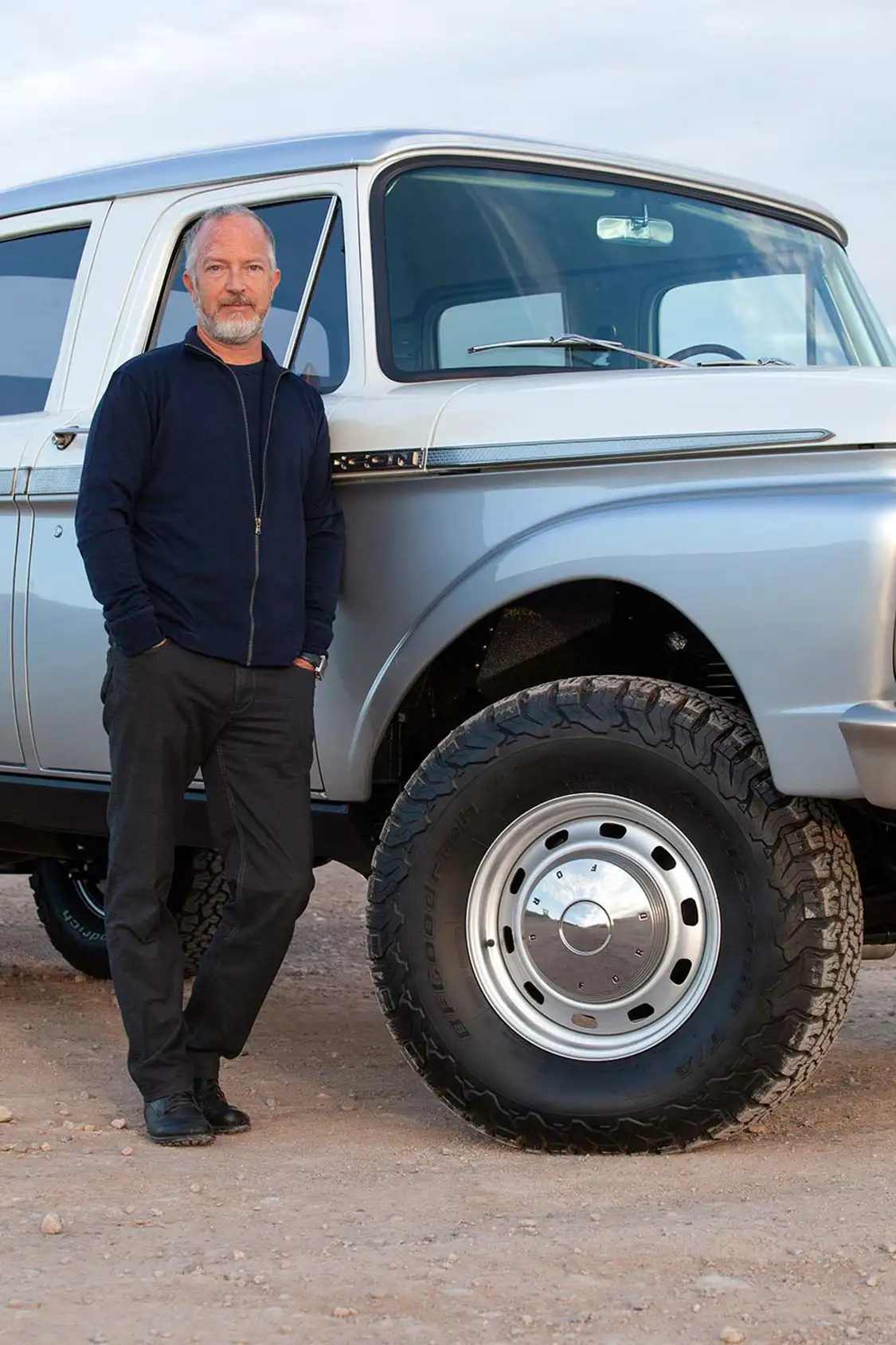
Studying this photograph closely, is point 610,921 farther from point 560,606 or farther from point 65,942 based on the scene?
point 65,942

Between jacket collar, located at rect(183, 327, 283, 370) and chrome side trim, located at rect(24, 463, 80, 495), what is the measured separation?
0.59 m

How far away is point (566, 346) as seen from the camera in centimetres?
426

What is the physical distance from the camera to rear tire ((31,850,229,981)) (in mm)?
6148

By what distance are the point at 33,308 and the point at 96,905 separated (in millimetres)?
2344

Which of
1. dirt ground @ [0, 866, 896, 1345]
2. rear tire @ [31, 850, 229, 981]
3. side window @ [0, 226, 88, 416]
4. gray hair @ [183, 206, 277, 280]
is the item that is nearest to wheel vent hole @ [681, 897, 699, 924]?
dirt ground @ [0, 866, 896, 1345]

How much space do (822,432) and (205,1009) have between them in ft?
6.08

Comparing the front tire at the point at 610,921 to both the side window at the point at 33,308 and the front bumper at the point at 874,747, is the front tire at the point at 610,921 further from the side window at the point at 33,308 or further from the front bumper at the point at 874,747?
the side window at the point at 33,308

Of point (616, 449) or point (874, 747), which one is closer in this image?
point (874, 747)

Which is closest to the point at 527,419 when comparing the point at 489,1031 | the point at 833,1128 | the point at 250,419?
the point at 250,419

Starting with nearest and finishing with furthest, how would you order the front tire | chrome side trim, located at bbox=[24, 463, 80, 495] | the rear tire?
the front tire
chrome side trim, located at bbox=[24, 463, 80, 495]
the rear tire

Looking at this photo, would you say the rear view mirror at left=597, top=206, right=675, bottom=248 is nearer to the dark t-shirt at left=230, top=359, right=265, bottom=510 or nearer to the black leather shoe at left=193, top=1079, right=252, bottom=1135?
the dark t-shirt at left=230, top=359, right=265, bottom=510

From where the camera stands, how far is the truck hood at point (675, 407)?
3465 millimetres

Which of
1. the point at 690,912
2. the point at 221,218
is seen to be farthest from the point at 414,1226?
the point at 221,218

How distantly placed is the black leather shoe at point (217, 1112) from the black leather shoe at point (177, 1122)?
6 cm
